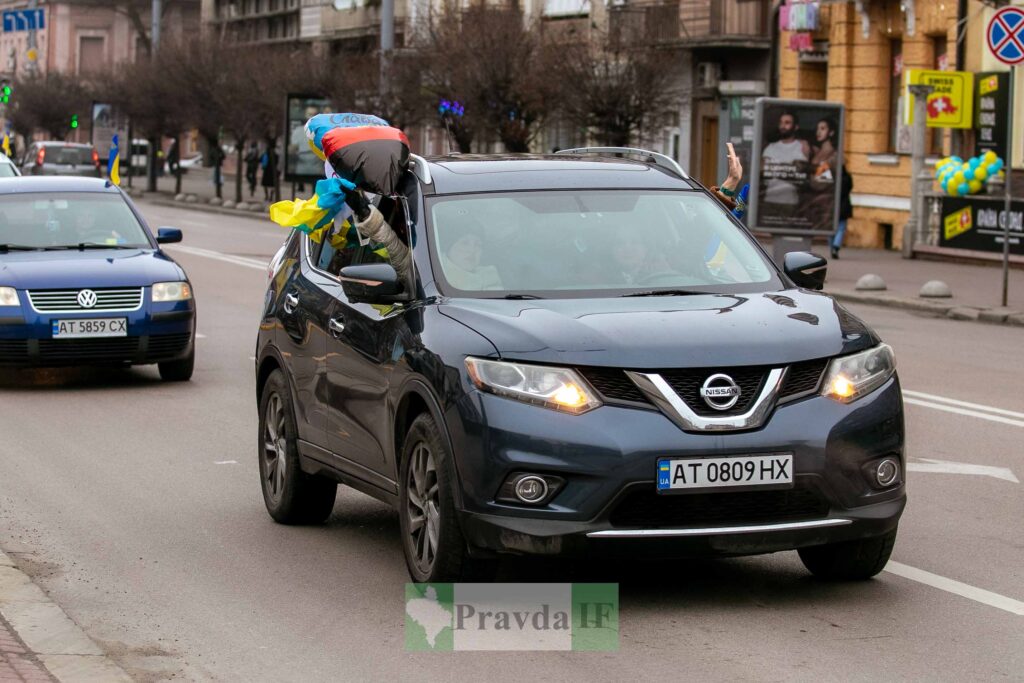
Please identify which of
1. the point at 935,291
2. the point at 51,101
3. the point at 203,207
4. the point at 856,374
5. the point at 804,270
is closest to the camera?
the point at 856,374

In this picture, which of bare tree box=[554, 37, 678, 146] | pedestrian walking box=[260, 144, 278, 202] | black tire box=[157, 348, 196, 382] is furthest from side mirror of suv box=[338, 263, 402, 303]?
pedestrian walking box=[260, 144, 278, 202]

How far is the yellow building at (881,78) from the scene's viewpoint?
1426 inches

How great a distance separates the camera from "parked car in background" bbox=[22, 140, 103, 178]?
2292 inches

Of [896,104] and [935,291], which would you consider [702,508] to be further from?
[896,104]

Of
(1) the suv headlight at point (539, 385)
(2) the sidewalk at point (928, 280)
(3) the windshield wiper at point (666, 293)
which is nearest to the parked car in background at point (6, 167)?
(2) the sidewalk at point (928, 280)

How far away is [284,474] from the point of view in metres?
8.95

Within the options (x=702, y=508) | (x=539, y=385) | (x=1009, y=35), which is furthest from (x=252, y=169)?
(x=702, y=508)

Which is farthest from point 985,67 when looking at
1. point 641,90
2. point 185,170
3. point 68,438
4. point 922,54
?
point 185,170

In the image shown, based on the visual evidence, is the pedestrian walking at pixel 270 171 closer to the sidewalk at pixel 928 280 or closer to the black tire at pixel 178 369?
the sidewalk at pixel 928 280

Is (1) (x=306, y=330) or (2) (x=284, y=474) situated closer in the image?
(1) (x=306, y=330)

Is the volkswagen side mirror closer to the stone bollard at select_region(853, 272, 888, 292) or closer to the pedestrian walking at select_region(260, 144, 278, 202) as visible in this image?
the stone bollard at select_region(853, 272, 888, 292)

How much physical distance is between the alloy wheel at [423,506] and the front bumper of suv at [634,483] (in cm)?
27

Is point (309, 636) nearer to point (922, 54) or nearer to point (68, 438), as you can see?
point (68, 438)

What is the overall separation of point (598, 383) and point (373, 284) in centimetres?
122
